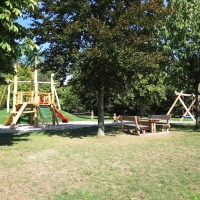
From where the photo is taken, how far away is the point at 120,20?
9508 mm

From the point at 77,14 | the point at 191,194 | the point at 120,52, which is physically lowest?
the point at 191,194

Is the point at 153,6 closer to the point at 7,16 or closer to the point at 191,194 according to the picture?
the point at 7,16

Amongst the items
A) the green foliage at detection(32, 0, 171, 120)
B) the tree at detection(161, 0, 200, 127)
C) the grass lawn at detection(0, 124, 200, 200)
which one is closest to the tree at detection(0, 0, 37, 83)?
the green foliage at detection(32, 0, 171, 120)

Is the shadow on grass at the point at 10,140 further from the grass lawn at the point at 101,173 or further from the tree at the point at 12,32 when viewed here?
the tree at the point at 12,32

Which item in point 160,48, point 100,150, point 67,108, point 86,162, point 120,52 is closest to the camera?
point 86,162

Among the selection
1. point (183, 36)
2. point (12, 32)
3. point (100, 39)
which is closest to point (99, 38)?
point (100, 39)

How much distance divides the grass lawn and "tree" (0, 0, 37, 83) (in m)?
2.90

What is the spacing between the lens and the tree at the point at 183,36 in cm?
1251

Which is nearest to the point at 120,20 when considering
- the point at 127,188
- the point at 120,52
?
the point at 120,52

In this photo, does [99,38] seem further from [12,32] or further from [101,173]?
[101,173]

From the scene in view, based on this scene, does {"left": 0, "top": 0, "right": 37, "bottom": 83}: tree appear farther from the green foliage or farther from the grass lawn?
the grass lawn

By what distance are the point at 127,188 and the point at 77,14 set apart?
25.4ft

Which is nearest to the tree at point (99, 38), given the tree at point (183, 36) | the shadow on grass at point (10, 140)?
the tree at point (183, 36)

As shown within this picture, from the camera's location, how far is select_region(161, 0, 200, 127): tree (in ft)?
41.0
